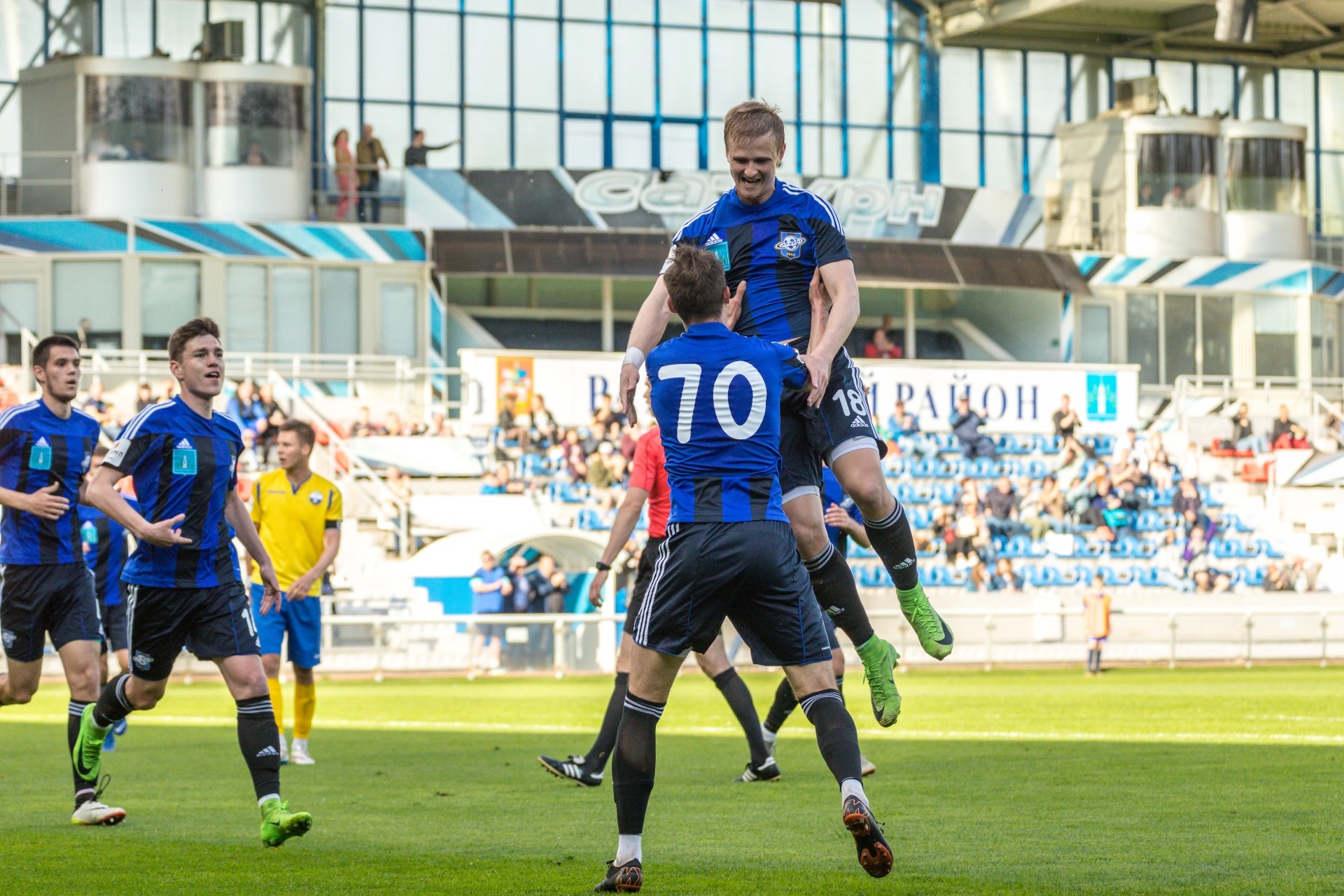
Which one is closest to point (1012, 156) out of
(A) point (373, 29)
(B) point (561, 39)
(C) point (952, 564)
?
(B) point (561, 39)

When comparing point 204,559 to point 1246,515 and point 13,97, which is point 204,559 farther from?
point 13,97

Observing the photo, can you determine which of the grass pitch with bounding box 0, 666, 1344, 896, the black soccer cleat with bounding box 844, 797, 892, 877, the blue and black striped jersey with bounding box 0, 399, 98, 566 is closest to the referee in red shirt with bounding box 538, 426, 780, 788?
the grass pitch with bounding box 0, 666, 1344, 896

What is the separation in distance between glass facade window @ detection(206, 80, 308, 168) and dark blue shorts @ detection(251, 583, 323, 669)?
2597 centimetres

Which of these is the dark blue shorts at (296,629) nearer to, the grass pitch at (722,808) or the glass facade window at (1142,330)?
the grass pitch at (722,808)

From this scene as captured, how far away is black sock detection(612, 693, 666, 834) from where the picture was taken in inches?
244

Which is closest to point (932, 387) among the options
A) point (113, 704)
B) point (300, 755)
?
point (300, 755)

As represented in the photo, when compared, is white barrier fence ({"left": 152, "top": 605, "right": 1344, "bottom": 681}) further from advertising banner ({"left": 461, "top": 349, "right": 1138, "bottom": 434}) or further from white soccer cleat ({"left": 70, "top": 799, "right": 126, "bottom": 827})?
white soccer cleat ({"left": 70, "top": 799, "right": 126, "bottom": 827})

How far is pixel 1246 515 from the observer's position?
31906mm

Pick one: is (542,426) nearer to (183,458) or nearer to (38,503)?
(38,503)

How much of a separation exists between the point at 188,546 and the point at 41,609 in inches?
67.9

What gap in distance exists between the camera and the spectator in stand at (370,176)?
124 ft

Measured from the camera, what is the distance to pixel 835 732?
631 centimetres

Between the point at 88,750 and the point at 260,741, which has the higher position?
the point at 260,741

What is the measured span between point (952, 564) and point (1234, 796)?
18.6 m
